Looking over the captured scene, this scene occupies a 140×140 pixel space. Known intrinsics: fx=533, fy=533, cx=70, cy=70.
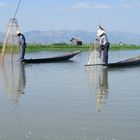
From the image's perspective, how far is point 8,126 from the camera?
9.05 m

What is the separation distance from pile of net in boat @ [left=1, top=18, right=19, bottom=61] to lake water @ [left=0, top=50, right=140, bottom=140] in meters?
11.2

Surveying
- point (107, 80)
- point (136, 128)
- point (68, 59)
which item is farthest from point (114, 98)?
point (68, 59)

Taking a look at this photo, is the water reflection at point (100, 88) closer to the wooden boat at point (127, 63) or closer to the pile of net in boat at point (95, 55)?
the wooden boat at point (127, 63)

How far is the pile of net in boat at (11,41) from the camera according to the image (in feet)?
95.0

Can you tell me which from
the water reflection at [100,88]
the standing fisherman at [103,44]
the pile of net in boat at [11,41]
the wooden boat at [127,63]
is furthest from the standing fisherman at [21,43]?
the water reflection at [100,88]

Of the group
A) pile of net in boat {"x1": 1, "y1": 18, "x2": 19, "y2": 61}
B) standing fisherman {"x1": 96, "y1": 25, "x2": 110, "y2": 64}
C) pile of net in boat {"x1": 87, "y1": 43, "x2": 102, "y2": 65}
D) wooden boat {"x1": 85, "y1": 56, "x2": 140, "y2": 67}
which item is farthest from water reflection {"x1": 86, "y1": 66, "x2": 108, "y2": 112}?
pile of net in boat {"x1": 1, "y1": 18, "x2": 19, "y2": 61}

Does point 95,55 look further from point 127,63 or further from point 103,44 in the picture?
point 127,63

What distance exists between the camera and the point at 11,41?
29.3 meters

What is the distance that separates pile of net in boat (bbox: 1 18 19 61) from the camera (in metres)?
29.0

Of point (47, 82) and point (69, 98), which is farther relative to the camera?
point (47, 82)

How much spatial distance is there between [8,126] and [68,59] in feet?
74.8

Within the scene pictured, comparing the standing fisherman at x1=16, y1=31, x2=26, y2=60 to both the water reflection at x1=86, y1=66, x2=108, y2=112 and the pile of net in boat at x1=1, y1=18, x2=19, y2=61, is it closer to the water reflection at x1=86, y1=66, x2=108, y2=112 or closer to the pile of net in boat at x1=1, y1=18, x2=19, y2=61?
the pile of net in boat at x1=1, y1=18, x2=19, y2=61

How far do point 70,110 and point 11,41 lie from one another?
1880 cm

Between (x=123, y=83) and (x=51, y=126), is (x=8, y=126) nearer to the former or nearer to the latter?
(x=51, y=126)
